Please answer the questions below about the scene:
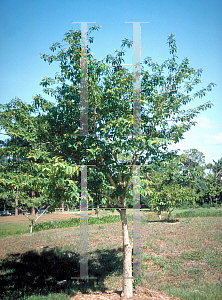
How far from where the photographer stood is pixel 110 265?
9.58 meters

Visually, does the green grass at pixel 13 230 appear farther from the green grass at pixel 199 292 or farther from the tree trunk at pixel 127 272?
the green grass at pixel 199 292

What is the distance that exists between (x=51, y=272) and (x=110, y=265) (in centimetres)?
228

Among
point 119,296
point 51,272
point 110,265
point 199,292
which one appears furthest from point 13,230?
point 199,292

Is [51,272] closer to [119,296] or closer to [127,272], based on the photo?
[119,296]

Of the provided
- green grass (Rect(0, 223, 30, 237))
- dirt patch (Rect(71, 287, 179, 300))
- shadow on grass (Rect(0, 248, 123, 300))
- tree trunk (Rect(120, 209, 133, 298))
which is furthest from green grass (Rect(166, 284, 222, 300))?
green grass (Rect(0, 223, 30, 237))

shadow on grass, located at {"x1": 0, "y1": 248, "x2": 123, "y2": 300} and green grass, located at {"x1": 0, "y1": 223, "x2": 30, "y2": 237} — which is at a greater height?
shadow on grass, located at {"x1": 0, "y1": 248, "x2": 123, "y2": 300}

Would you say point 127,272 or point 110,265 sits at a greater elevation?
point 127,272

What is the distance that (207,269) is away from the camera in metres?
8.30

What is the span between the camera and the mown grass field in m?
7.20

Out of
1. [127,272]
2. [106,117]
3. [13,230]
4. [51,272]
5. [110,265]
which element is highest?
[106,117]

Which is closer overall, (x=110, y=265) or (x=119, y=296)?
(x=119, y=296)

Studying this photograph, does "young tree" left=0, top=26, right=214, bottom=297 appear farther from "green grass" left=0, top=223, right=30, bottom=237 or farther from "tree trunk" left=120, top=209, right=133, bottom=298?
"green grass" left=0, top=223, right=30, bottom=237

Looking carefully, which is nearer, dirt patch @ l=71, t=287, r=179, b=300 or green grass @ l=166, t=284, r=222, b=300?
green grass @ l=166, t=284, r=222, b=300

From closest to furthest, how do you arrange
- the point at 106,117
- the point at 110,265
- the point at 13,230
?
the point at 106,117
the point at 110,265
the point at 13,230
